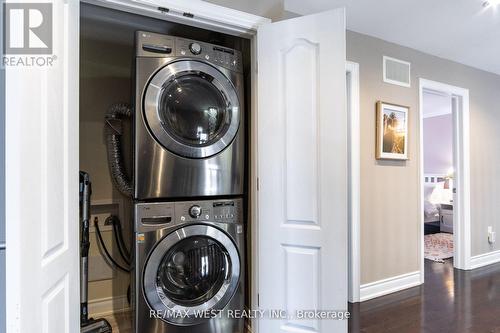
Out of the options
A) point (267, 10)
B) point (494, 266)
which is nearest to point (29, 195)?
point (267, 10)

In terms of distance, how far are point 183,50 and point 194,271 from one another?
55.6 inches

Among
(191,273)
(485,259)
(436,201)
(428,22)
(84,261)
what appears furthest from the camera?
(436,201)

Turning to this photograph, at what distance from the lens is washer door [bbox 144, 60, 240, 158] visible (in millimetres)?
1632

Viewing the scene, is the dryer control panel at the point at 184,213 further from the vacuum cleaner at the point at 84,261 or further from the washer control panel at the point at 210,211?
the vacuum cleaner at the point at 84,261

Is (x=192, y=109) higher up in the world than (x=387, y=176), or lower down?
higher up

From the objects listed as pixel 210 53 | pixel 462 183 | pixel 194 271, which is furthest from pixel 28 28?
pixel 462 183

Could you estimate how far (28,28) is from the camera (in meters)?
0.92

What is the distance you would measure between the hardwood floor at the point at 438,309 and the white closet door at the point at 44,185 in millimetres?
1973

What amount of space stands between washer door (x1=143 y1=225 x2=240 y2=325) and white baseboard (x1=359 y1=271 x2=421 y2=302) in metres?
1.41

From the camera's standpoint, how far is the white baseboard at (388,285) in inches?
99.2

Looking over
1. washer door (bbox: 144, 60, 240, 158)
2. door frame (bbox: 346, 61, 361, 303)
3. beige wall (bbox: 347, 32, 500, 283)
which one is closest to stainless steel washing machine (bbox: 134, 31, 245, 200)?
washer door (bbox: 144, 60, 240, 158)

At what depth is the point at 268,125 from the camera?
1.71m

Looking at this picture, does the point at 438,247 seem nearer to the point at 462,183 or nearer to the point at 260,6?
the point at 462,183

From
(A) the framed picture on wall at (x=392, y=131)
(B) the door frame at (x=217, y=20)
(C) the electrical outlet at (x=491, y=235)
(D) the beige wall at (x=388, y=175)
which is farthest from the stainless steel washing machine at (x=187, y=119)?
(C) the electrical outlet at (x=491, y=235)
